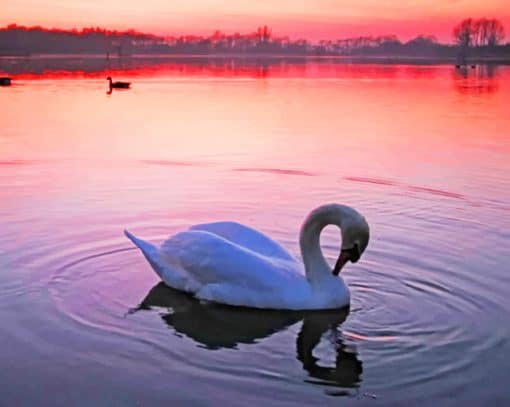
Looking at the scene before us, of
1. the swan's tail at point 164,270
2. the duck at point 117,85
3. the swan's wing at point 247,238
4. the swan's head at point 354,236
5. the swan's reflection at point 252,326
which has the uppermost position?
the duck at point 117,85

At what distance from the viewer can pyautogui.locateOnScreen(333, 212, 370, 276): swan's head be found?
22.1 ft

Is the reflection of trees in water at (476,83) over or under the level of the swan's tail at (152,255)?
over

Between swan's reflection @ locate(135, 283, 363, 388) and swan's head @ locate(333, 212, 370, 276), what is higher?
swan's head @ locate(333, 212, 370, 276)

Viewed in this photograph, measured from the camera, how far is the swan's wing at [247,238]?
777cm

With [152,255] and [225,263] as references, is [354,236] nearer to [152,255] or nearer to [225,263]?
[225,263]

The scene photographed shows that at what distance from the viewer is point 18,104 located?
92.8 ft

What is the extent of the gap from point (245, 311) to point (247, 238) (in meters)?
0.93

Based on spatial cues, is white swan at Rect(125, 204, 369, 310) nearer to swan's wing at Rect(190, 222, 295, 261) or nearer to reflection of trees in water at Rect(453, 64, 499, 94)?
swan's wing at Rect(190, 222, 295, 261)

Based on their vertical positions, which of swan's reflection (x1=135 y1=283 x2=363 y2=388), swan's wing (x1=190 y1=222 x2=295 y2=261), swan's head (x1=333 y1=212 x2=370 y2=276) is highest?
swan's head (x1=333 y1=212 x2=370 y2=276)

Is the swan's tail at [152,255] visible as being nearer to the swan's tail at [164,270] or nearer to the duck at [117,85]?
the swan's tail at [164,270]

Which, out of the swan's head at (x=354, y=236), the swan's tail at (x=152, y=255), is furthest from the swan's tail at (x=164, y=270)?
the swan's head at (x=354, y=236)

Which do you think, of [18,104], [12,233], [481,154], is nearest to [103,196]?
[12,233]

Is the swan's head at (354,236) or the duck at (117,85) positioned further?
the duck at (117,85)

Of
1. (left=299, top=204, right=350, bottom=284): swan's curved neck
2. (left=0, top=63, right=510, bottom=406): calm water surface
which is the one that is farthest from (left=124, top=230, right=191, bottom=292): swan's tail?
(left=299, top=204, right=350, bottom=284): swan's curved neck
